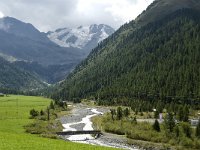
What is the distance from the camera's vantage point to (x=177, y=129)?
10919 cm

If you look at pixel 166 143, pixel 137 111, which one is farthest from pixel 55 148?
pixel 137 111

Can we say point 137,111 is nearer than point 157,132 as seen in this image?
No

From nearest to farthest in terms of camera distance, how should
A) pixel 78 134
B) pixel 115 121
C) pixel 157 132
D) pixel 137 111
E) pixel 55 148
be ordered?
1. pixel 55 148
2. pixel 157 132
3. pixel 78 134
4. pixel 115 121
5. pixel 137 111

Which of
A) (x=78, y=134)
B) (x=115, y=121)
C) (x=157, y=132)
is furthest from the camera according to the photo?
(x=115, y=121)

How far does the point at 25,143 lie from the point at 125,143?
5807cm

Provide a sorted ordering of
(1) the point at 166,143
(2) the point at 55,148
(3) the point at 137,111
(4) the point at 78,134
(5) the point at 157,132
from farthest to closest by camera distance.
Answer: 1. (3) the point at 137,111
2. (4) the point at 78,134
3. (5) the point at 157,132
4. (1) the point at 166,143
5. (2) the point at 55,148

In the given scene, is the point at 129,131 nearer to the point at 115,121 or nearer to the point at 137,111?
the point at 115,121

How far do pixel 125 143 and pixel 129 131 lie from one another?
45.1 feet

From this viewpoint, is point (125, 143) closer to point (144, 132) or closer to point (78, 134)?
point (144, 132)

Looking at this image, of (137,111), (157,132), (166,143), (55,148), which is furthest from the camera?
(137,111)

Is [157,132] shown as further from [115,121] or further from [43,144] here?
[43,144]

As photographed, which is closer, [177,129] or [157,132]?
[177,129]

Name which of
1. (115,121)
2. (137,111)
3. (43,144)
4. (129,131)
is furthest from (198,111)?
(43,144)

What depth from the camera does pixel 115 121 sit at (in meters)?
155
